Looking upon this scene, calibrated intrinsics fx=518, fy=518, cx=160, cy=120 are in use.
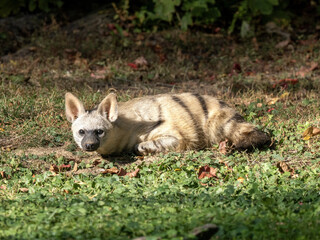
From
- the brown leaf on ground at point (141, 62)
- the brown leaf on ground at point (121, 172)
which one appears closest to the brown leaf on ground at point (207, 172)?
the brown leaf on ground at point (121, 172)

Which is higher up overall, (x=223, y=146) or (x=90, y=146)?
(x=90, y=146)

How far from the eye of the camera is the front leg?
21.9 ft

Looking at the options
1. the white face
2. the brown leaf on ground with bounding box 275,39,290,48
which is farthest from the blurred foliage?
the white face

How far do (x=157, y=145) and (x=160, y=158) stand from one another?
30 centimetres

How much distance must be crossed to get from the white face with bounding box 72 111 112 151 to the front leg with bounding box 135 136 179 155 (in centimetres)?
49

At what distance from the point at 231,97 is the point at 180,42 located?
12.2 ft

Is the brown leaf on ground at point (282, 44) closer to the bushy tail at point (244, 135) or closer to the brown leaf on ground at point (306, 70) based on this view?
the brown leaf on ground at point (306, 70)

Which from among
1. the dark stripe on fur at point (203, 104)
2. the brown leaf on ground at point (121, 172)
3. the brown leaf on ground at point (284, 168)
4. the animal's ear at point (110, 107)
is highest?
the animal's ear at point (110, 107)

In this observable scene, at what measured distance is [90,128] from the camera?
21.9 feet

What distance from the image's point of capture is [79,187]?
18.0ft

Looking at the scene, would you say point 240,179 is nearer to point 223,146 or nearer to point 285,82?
point 223,146

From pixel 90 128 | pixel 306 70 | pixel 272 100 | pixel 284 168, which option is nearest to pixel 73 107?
pixel 90 128

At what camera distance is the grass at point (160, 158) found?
13.8 feet

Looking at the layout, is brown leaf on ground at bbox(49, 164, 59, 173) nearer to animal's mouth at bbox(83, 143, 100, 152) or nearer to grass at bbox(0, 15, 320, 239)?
grass at bbox(0, 15, 320, 239)
